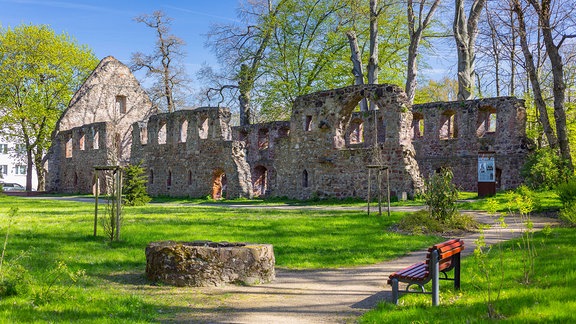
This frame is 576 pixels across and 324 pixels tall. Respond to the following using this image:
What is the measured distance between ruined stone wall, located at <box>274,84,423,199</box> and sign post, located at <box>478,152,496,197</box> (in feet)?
8.55

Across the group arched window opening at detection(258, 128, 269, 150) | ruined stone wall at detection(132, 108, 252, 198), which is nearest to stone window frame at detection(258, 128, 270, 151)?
arched window opening at detection(258, 128, 269, 150)

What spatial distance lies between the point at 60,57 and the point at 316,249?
4234 centimetres

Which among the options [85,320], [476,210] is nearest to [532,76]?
[476,210]

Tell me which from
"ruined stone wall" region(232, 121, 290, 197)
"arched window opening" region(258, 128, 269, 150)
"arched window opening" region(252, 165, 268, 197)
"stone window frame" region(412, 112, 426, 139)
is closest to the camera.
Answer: "stone window frame" region(412, 112, 426, 139)

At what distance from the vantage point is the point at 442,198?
15000 millimetres

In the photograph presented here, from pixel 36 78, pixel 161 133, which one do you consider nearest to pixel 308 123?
pixel 161 133

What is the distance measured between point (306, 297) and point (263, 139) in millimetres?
31111

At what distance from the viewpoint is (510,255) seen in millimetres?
9875

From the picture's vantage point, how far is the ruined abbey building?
25.9m

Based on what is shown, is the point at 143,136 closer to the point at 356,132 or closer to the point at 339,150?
the point at 356,132

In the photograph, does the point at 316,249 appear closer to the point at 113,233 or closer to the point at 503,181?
the point at 113,233

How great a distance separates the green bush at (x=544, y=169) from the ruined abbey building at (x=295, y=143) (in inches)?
158

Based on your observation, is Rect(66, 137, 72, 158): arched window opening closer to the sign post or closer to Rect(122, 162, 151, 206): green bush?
Rect(122, 162, 151, 206): green bush

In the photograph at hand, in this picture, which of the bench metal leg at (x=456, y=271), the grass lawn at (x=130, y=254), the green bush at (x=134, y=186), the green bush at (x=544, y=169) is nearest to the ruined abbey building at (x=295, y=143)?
the green bush at (x=134, y=186)
